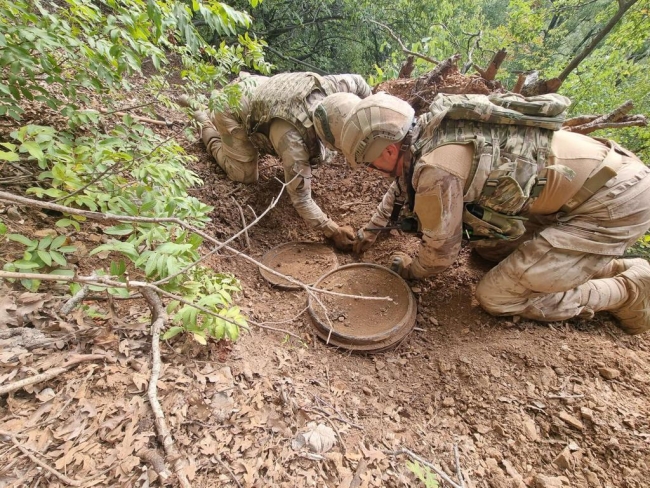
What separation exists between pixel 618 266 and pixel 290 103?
3.24 meters

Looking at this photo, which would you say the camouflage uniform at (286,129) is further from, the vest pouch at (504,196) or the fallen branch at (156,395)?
the fallen branch at (156,395)

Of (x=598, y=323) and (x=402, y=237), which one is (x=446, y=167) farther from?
(x=598, y=323)

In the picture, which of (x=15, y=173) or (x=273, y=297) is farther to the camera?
(x=273, y=297)

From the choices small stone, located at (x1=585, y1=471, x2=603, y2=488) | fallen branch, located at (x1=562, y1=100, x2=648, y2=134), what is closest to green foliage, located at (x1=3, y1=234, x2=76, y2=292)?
small stone, located at (x1=585, y1=471, x2=603, y2=488)

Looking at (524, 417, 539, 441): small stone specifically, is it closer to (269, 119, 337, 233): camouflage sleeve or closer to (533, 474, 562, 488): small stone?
(533, 474, 562, 488): small stone

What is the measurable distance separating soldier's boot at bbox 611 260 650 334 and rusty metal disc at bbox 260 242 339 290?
7.96 feet

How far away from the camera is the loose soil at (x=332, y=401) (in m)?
1.24

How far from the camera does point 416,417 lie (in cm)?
199

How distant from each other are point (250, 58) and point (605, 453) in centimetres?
354

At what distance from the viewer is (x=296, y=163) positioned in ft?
9.81

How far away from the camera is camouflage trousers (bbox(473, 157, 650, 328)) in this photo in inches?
82.0

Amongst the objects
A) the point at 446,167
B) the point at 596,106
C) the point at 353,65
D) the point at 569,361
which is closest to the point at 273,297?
the point at 446,167

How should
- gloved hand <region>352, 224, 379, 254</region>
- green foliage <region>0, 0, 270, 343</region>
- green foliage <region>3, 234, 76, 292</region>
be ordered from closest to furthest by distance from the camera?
green foliage <region>3, 234, 76, 292</region>, green foliage <region>0, 0, 270, 343</region>, gloved hand <region>352, 224, 379, 254</region>

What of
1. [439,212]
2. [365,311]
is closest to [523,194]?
[439,212]
